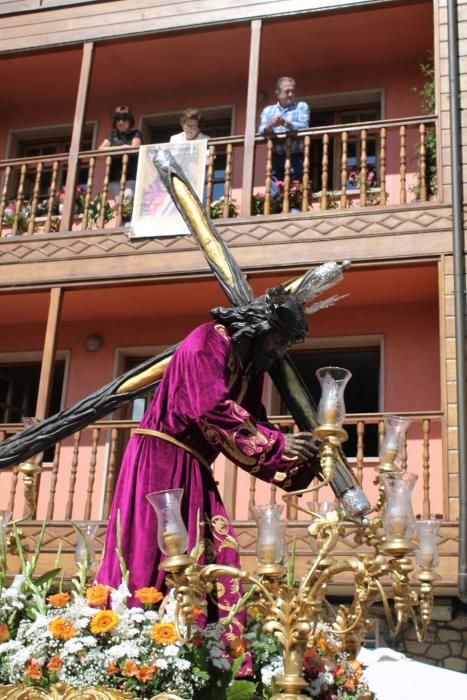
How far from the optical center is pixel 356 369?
12234 millimetres

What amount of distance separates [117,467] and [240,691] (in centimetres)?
821

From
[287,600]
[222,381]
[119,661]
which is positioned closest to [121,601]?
[119,661]

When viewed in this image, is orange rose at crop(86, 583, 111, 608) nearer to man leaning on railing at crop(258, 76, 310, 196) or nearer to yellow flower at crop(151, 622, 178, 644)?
yellow flower at crop(151, 622, 178, 644)

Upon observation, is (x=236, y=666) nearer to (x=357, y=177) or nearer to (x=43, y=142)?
(x=357, y=177)

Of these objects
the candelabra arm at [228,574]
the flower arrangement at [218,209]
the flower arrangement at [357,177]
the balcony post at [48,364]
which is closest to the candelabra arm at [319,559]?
the candelabra arm at [228,574]

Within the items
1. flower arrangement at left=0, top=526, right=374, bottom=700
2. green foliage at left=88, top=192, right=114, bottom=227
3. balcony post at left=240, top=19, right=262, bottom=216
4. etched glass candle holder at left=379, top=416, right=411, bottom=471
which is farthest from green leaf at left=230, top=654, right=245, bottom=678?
green foliage at left=88, top=192, right=114, bottom=227

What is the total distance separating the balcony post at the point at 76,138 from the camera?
1159 centimetres

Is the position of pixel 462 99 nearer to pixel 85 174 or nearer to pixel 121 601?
pixel 85 174

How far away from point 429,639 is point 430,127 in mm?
5390

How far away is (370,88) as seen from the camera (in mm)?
12992

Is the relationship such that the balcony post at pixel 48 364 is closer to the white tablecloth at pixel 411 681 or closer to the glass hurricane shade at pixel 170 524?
the white tablecloth at pixel 411 681

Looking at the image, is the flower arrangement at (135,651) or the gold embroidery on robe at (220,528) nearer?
the flower arrangement at (135,651)

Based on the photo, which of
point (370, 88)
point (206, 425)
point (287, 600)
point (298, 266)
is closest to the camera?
point (287, 600)

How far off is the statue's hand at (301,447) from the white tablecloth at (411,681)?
296 cm
